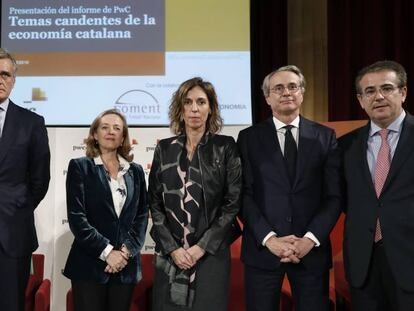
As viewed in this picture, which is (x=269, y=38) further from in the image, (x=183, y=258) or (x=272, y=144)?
(x=183, y=258)

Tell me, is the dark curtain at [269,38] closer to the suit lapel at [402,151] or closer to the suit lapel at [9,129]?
the suit lapel at [402,151]

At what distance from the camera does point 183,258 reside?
247cm

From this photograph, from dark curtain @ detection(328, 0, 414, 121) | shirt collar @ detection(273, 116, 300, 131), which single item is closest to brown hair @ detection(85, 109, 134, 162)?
shirt collar @ detection(273, 116, 300, 131)

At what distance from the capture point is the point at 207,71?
15.0 feet

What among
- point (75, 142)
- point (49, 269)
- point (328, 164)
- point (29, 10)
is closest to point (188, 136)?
point (328, 164)

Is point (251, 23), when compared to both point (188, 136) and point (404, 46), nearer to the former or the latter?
point (404, 46)

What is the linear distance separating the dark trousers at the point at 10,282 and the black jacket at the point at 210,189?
0.67 m

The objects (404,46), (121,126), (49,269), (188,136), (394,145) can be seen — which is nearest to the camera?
(394,145)

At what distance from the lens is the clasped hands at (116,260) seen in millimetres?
2652

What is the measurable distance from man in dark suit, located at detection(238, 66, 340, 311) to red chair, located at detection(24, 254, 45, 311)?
1568 mm

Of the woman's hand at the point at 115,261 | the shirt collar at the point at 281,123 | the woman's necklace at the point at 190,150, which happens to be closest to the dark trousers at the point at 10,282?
the woman's hand at the point at 115,261

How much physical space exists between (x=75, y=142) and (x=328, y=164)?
2.24 metres

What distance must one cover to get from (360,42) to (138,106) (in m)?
2.31

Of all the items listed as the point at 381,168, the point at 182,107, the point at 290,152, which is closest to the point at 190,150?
the point at 182,107
